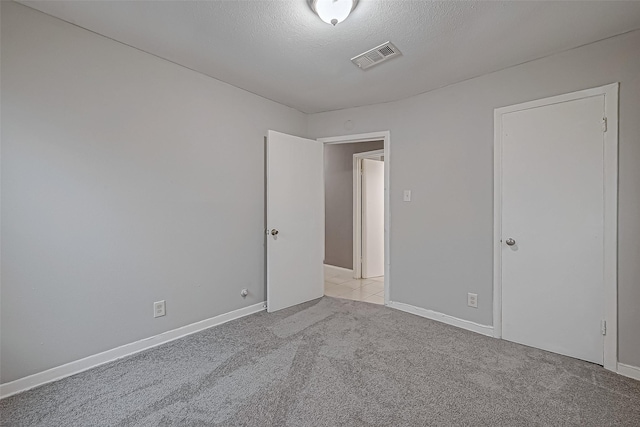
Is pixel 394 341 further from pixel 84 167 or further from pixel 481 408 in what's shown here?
pixel 84 167

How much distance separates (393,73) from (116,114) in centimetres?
226

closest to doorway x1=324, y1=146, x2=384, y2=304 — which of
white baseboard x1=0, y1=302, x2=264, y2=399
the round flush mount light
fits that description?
white baseboard x1=0, y1=302, x2=264, y2=399

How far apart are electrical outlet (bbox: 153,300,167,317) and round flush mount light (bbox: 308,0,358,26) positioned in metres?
2.44

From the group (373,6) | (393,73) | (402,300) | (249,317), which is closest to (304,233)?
(249,317)

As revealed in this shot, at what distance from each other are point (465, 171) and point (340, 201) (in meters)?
2.50

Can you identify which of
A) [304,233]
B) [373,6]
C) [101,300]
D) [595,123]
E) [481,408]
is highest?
[373,6]

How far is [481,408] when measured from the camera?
5.48 ft

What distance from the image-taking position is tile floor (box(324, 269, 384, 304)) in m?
3.77

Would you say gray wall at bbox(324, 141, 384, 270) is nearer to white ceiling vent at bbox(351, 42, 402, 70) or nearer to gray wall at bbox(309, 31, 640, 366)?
gray wall at bbox(309, 31, 640, 366)

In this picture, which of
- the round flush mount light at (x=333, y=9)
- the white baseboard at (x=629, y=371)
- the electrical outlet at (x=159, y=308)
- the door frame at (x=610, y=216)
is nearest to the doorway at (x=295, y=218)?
the electrical outlet at (x=159, y=308)

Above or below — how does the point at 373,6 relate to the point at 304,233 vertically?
above

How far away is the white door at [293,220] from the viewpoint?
319 cm

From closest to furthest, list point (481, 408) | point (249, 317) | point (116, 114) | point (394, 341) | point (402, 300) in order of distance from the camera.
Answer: point (481, 408) → point (116, 114) → point (394, 341) → point (249, 317) → point (402, 300)

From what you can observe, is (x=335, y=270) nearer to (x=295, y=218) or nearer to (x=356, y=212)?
(x=356, y=212)
